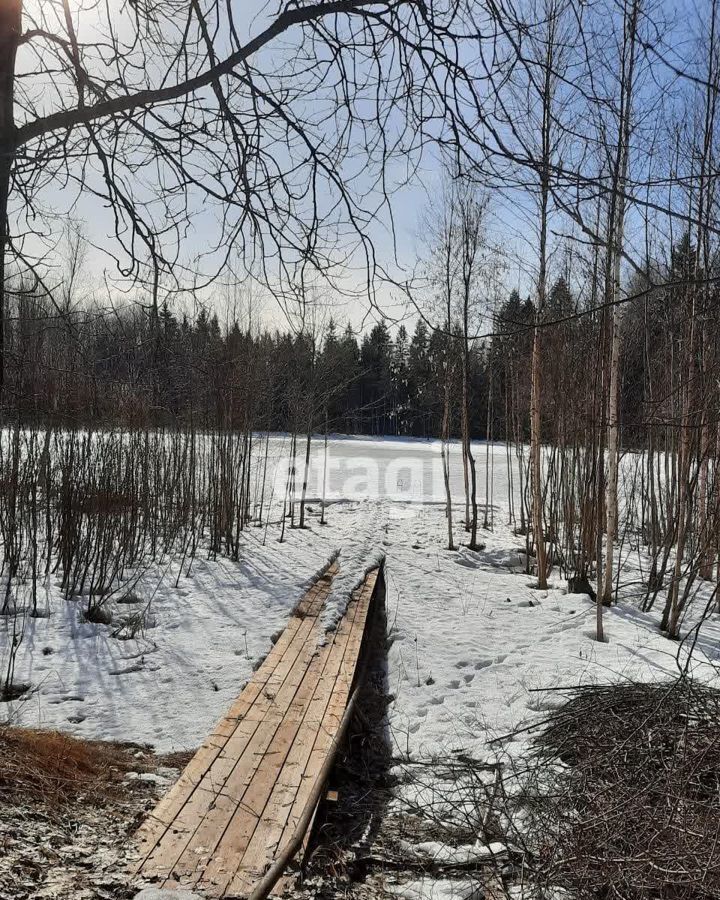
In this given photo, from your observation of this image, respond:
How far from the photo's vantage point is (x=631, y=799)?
105 inches

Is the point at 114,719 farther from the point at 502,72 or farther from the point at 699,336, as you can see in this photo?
the point at 699,336

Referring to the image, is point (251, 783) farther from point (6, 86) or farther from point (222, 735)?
point (6, 86)

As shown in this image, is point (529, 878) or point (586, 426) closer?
point (529, 878)

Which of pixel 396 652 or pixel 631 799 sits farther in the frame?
pixel 396 652

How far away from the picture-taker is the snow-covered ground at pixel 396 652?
444cm

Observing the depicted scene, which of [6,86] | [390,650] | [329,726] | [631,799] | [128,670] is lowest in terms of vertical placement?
[390,650]

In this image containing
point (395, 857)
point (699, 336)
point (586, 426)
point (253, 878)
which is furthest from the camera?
point (586, 426)

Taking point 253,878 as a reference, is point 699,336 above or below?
above

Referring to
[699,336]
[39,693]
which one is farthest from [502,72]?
[699,336]

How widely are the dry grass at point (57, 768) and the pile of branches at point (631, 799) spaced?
2.11 meters

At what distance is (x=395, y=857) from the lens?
3045 mm

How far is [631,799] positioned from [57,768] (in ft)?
8.86

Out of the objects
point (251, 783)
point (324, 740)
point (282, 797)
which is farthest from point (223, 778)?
point (324, 740)

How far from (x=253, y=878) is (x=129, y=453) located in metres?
5.71
